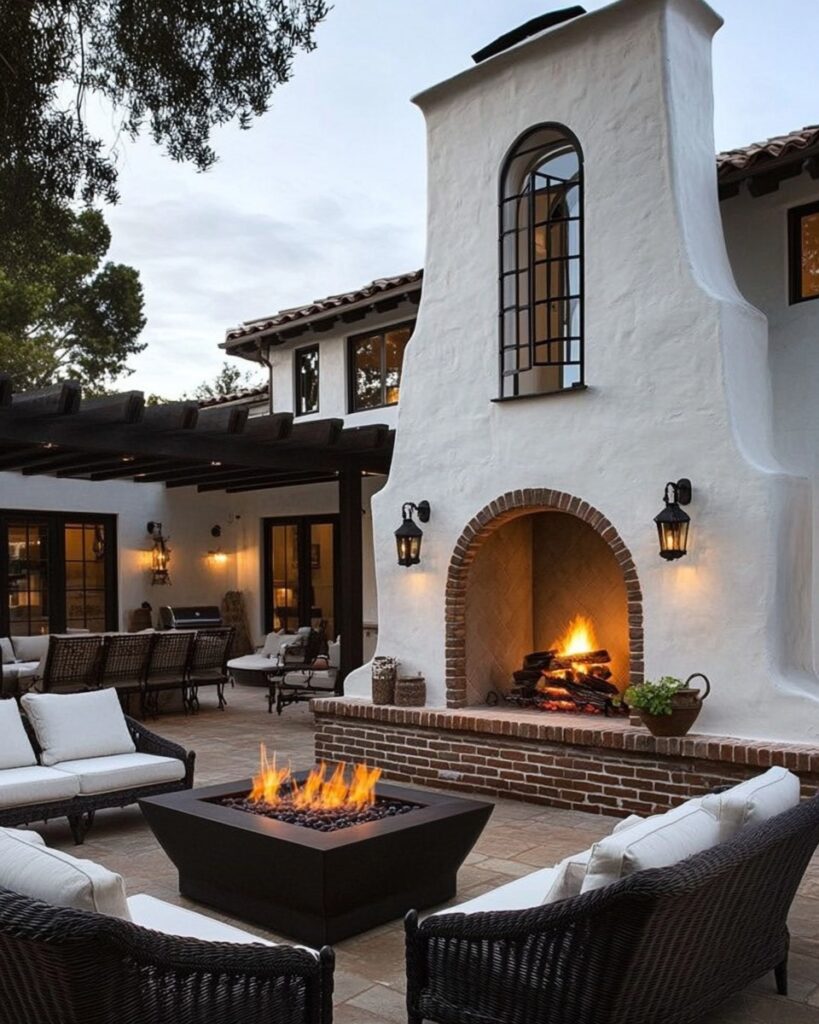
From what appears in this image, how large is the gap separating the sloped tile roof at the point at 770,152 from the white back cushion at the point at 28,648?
10217 millimetres

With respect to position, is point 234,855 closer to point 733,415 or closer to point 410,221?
point 733,415

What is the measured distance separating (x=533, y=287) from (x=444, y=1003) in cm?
591

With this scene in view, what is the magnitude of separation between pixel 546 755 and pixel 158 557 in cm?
1027

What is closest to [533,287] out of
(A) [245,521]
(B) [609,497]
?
(B) [609,497]

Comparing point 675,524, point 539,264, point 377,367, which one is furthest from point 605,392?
point 377,367

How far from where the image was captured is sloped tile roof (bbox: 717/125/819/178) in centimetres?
741

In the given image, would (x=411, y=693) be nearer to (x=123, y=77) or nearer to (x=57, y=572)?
(x=123, y=77)

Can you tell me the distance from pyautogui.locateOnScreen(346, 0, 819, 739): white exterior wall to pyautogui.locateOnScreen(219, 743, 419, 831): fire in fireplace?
2.58 meters

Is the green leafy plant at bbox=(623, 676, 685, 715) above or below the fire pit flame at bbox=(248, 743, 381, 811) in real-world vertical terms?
above

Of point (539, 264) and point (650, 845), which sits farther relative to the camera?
point (539, 264)

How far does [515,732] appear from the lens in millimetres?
7668

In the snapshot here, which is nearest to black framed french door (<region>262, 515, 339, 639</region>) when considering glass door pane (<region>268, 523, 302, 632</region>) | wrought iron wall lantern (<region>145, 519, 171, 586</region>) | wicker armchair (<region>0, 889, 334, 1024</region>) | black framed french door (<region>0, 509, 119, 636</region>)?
glass door pane (<region>268, 523, 302, 632</region>)

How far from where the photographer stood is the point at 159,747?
23.5 ft

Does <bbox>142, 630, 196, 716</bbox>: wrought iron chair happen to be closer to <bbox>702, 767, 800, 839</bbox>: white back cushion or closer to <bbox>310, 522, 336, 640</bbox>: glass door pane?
<bbox>310, 522, 336, 640</bbox>: glass door pane
